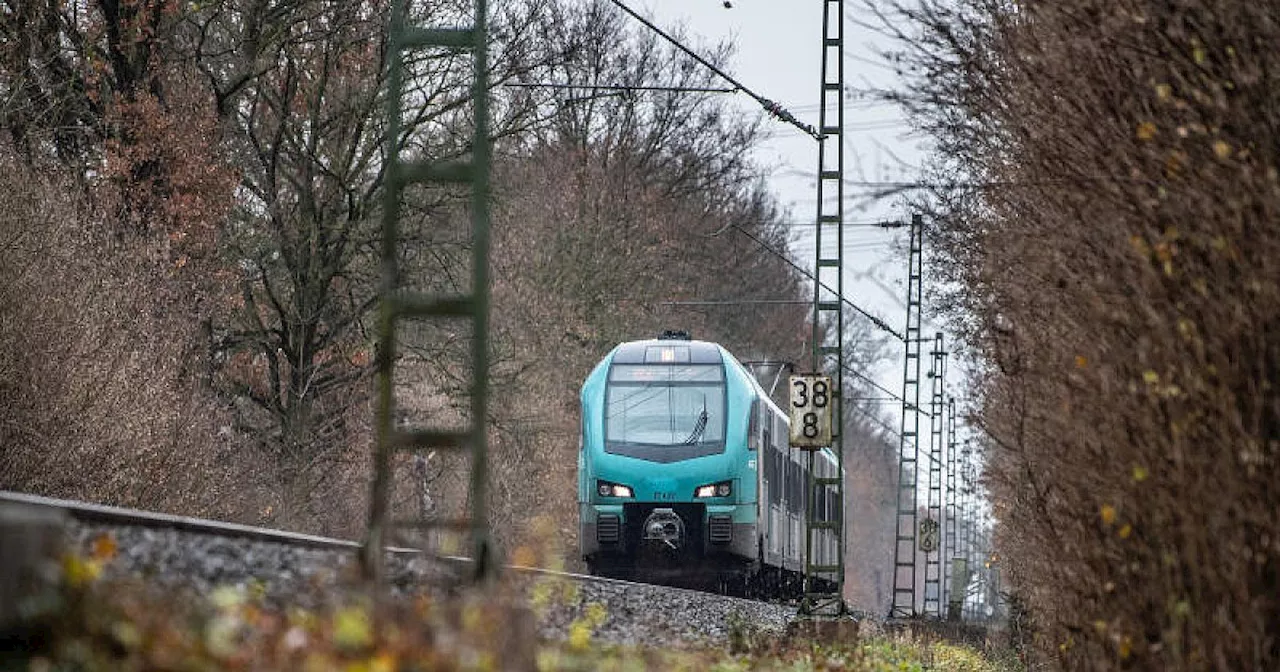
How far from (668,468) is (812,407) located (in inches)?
306

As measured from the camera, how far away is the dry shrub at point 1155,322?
769cm

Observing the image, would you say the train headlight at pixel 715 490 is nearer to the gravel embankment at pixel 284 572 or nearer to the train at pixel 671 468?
the train at pixel 671 468

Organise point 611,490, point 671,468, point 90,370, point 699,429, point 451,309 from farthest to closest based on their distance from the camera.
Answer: point 699,429 → point 611,490 → point 671,468 → point 90,370 → point 451,309

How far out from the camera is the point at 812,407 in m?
18.3

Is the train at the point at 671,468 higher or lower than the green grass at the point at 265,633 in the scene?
higher

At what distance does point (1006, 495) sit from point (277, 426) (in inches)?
676

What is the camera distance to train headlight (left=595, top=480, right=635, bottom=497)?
26.0m

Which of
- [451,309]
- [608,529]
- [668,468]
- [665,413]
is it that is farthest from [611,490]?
[451,309]

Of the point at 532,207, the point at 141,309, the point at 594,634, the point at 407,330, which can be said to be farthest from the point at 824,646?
the point at 532,207

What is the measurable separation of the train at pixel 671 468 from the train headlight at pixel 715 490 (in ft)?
0.04

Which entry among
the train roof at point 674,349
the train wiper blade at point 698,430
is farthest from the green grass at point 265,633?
the train roof at point 674,349

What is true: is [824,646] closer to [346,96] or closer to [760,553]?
[760,553]

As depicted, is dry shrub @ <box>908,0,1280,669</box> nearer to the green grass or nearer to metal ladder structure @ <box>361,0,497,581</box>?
the green grass

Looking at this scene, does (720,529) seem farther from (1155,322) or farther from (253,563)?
(1155,322)
